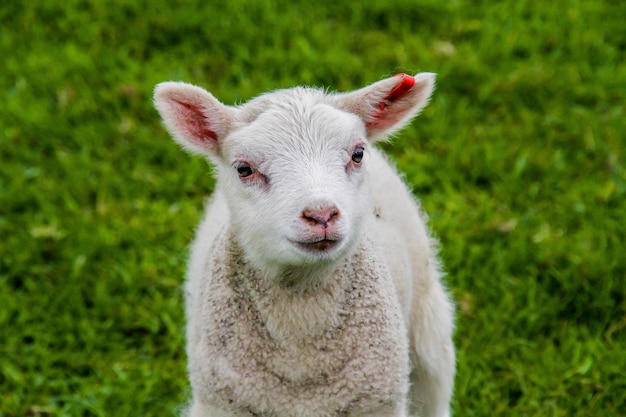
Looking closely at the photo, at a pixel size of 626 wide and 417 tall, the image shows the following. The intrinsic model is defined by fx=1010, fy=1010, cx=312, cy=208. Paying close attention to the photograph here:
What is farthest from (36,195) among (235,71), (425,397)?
(425,397)

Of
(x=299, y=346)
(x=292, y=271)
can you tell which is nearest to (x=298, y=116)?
(x=292, y=271)

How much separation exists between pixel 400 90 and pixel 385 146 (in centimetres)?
280

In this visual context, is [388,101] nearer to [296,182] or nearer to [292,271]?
[296,182]

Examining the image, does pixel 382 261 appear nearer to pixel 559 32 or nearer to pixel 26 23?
pixel 559 32

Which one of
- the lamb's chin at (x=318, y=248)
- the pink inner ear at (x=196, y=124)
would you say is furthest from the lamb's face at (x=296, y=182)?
the pink inner ear at (x=196, y=124)

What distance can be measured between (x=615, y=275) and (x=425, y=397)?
55.6 inches

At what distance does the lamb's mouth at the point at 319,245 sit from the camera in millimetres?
3307

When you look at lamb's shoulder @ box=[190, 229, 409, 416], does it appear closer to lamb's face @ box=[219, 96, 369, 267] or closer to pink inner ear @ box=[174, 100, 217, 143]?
lamb's face @ box=[219, 96, 369, 267]

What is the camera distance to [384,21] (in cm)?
741

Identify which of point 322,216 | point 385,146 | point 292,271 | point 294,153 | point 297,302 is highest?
point 294,153

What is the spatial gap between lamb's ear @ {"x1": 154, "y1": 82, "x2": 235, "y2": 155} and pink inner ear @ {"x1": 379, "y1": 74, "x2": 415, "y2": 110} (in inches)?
22.6

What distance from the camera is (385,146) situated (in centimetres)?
653

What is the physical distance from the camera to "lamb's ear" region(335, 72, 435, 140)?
3709 mm

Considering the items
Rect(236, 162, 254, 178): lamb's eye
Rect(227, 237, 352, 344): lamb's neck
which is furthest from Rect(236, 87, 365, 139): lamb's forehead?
Rect(227, 237, 352, 344): lamb's neck
